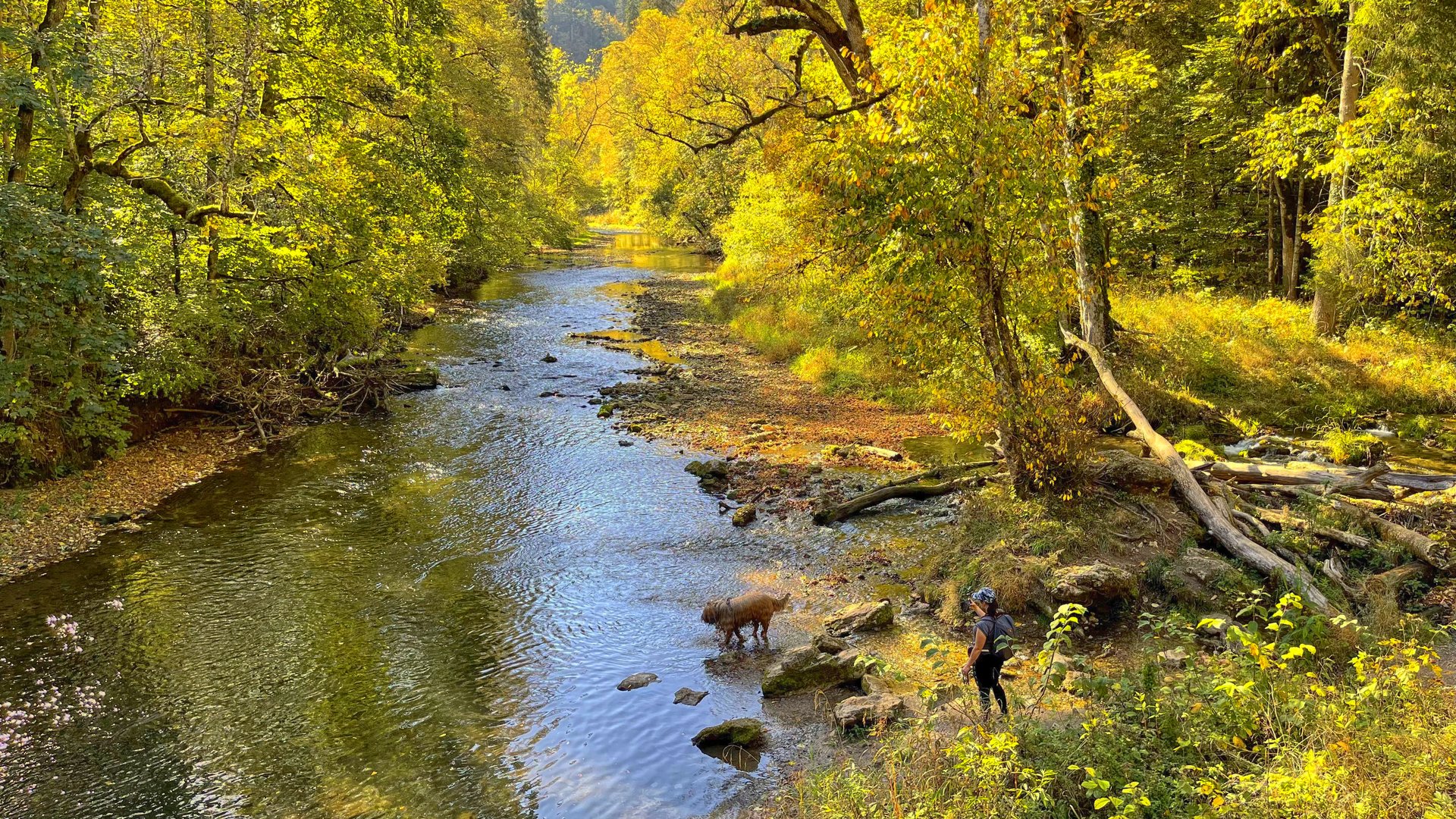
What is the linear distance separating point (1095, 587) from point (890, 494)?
4866 millimetres

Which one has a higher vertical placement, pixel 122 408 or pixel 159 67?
pixel 159 67

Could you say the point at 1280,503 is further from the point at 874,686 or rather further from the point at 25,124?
the point at 25,124

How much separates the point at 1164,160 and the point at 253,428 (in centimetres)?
2823

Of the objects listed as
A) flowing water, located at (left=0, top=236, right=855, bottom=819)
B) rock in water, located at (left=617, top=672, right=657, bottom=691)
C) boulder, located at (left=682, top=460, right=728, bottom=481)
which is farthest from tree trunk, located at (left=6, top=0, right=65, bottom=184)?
rock in water, located at (left=617, top=672, right=657, bottom=691)

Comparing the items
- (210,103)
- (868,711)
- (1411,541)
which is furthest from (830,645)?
(210,103)

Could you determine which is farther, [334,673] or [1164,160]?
[1164,160]

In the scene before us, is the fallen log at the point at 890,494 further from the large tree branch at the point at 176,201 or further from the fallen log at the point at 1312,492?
the large tree branch at the point at 176,201

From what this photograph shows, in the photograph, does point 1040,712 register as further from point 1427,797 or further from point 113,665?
point 113,665

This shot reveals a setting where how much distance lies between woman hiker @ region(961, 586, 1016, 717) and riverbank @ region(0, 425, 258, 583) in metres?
13.3

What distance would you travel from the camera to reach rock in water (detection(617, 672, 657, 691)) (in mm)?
8836

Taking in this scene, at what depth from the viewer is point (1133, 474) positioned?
1145 centimetres

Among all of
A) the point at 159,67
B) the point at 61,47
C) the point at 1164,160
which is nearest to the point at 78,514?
the point at 61,47

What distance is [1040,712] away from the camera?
730cm

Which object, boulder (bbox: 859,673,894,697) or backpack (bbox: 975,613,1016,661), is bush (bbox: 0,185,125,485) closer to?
boulder (bbox: 859,673,894,697)
